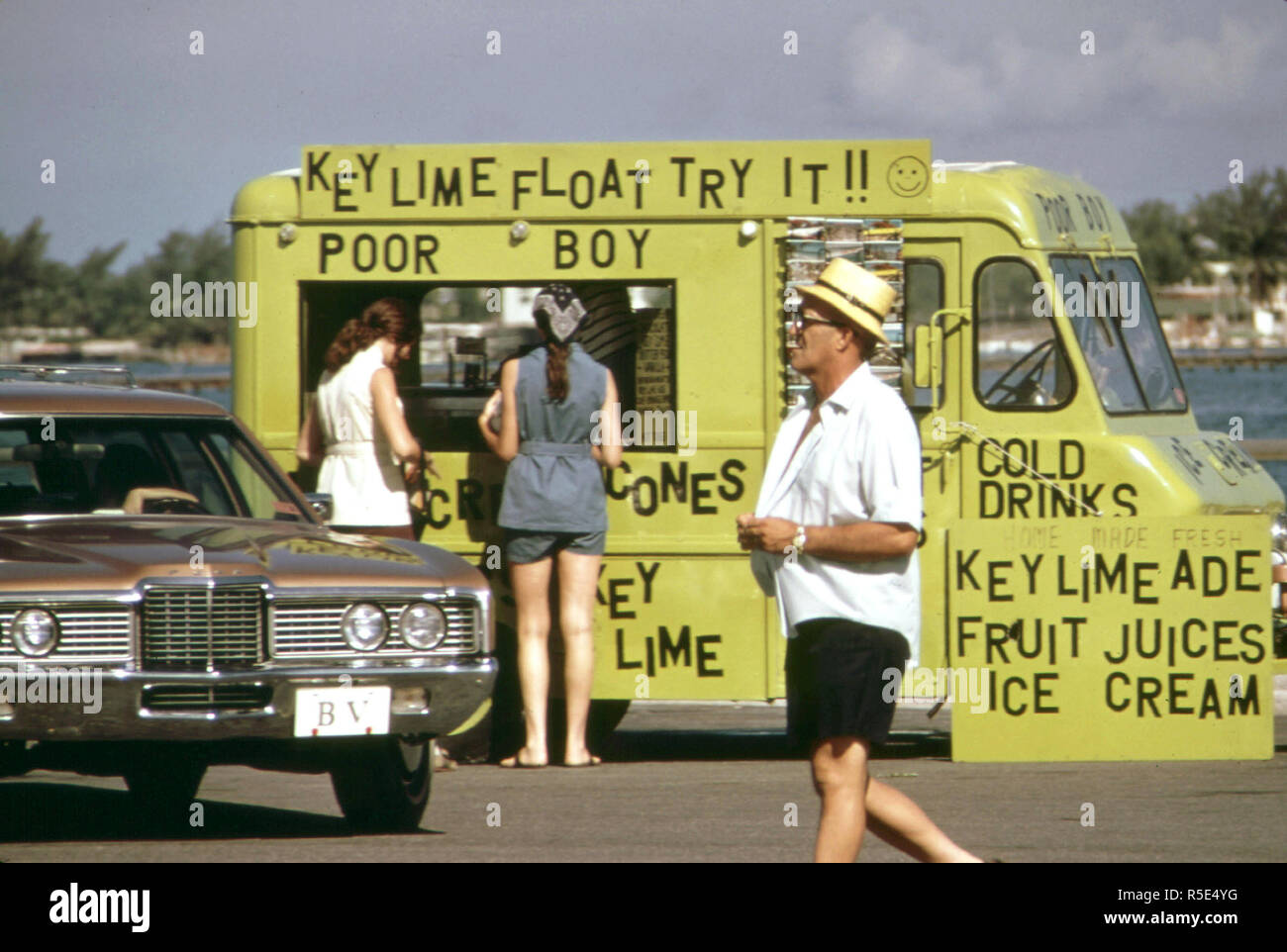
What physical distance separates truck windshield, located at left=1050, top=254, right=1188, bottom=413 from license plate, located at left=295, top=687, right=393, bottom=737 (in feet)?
12.7

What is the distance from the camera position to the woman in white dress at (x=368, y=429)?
1015 cm

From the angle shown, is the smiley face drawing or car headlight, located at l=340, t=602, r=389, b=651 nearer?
car headlight, located at l=340, t=602, r=389, b=651

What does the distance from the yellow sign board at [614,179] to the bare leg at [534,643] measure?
1604 millimetres

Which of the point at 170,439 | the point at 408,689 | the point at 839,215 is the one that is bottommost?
the point at 408,689

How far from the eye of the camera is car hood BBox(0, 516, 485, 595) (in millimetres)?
7500

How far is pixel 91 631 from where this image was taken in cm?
744

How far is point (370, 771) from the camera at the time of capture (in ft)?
27.1

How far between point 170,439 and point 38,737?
1918 millimetres

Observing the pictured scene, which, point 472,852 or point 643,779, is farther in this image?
point 643,779

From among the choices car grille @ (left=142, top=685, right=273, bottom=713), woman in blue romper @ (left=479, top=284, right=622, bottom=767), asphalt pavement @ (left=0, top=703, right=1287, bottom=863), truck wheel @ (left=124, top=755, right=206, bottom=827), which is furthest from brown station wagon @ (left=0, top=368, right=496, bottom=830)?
woman in blue romper @ (left=479, top=284, right=622, bottom=767)

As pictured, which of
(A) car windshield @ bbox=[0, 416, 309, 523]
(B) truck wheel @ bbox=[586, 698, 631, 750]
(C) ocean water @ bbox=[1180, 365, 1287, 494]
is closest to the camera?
(A) car windshield @ bbox=[0, 416, 309, 523]

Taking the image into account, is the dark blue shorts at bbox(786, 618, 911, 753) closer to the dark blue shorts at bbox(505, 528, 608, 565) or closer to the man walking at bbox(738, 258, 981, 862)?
the man walking at bbox(738, 258, 981, 862)
